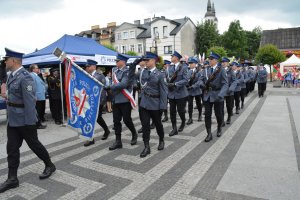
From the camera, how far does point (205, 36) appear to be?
4856 cm

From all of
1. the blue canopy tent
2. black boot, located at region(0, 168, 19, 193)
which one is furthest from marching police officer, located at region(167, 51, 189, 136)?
the blue canopy tent

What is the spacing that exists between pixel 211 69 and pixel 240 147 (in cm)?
200

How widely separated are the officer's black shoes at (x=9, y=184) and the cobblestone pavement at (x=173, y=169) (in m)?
0.07

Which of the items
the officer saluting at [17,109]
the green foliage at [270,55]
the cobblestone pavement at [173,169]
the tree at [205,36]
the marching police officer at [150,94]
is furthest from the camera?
the tree at [205,36]

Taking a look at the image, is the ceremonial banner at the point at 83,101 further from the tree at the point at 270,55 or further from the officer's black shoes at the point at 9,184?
the tree at the point at 270,55

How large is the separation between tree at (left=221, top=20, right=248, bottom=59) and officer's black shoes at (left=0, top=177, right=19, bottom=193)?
58.3m

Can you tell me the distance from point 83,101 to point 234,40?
57.8 meters

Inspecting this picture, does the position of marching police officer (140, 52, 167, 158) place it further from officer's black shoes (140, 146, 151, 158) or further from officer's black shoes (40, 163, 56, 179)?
officer's black shoes (40, 163, 56, 179)

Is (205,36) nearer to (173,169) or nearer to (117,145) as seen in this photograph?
(117,145)

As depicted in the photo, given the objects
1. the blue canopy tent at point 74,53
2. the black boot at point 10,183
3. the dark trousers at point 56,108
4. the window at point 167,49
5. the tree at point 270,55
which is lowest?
the black boot at point 10,183

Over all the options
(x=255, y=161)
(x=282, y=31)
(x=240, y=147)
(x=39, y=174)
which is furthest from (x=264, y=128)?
(x=282, y=31)

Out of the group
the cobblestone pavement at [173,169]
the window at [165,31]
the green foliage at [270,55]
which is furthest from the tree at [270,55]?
the cobblestone pavement at [173,169]

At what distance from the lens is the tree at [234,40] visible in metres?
59.0

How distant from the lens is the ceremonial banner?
5699mm
